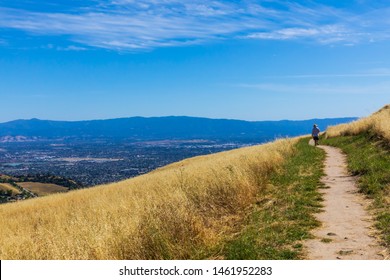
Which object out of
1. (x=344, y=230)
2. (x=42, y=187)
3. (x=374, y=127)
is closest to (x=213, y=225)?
(x=344, y=230)

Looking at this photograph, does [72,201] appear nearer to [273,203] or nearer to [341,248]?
[273,203]

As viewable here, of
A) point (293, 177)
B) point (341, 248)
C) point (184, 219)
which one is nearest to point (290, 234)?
point (341, 248)

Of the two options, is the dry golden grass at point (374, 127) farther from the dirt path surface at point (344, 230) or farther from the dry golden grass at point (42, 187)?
the dry golden grass at point (42, 187)

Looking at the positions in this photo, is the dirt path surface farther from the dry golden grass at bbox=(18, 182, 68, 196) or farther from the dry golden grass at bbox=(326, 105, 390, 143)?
the dry golden grass at bbox=(18, 182, 68, 196)

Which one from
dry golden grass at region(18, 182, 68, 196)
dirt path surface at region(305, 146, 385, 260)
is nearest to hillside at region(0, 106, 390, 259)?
dirt path surface at region(305, 146, 385, 260)

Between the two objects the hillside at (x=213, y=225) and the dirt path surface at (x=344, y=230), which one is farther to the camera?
the hillside at (x=213, y=225)

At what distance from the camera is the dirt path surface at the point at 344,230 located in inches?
243

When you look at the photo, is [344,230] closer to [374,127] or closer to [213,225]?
[213,225]

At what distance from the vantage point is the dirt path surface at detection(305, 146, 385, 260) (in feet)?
20.2

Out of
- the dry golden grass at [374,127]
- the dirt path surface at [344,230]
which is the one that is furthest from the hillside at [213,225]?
the dry golden grass at [374,127]

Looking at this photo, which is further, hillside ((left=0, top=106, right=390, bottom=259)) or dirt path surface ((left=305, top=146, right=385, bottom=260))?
hillside ((left=0, top=106, right=390, bottom=259))
